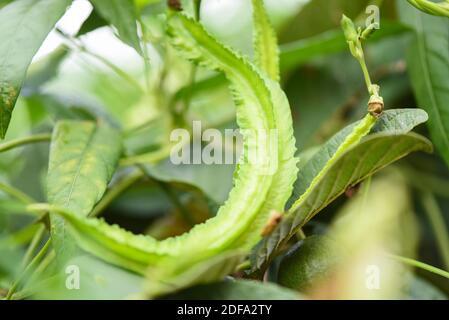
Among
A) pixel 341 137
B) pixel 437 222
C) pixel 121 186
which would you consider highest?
pixel 341 137

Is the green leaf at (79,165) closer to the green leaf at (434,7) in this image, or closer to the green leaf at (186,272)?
the green leaf at (186,272)

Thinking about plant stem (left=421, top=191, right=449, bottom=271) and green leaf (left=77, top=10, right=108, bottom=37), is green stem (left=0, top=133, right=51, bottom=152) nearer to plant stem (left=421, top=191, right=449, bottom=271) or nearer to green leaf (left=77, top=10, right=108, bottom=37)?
green leaf (left=77, top=10, right=108, bottom=37)

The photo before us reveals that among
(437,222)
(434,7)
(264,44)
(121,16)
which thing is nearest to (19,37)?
(121,16)

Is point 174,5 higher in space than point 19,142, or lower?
higher

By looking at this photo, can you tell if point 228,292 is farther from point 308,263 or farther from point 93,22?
point 93,22

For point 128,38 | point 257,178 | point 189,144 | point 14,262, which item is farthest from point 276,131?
point 189,144

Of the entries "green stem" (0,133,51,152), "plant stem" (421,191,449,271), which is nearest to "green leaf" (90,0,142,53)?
"green stem" (0,133,51,152)
